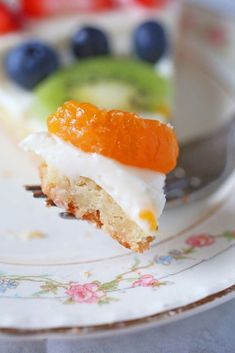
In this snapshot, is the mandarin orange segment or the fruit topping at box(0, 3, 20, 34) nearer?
the mandarin orange segment

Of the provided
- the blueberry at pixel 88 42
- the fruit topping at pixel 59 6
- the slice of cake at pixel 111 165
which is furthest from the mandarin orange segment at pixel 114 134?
the fruit topping at pixel 59 6

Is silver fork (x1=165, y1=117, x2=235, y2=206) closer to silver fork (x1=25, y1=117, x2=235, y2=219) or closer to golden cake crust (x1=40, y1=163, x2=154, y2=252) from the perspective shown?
silver fork (x1=25, y1=117, x2=235, y2=219)

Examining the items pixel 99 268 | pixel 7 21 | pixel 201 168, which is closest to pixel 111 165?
pixel 99 268

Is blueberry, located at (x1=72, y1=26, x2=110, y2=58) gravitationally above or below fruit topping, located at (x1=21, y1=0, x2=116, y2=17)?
below

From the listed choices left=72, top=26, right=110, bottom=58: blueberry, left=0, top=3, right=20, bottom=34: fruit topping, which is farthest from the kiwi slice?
left=0, top=3, right=20, bottom=34: fruit topping

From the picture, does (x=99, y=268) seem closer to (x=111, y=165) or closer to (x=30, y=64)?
(x=111, y=165)
